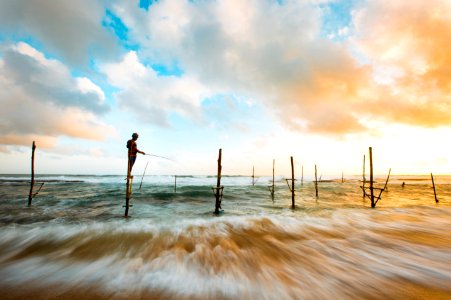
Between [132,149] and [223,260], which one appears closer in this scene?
[223,260]

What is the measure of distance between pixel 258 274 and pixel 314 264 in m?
1.90

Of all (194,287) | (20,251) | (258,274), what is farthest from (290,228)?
(20,251)

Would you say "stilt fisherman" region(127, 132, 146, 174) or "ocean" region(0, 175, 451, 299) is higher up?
"stilt fisherman" region(127, 132, 146, 174)

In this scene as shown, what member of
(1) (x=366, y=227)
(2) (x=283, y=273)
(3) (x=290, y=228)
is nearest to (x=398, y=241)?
(1) (x=366, y=227)

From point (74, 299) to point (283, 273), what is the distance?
477 centimetres

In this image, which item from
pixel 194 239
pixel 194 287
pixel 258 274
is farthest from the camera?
pixel 194 239

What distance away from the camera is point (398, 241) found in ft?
28.3

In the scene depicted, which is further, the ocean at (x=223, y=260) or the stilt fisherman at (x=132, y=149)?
the stilt fisherman at (x=132, y=149)

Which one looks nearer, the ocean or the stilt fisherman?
the ocean

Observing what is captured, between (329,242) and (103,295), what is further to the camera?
(329,242)

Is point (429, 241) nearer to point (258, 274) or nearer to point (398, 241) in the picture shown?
point (398, 241)

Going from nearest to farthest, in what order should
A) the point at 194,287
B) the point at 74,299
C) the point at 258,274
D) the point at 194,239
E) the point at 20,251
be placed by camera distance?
the point at 74,299 → the point at 194,287 → the point at 258,274 → the point at 20,251 → the point at 194,239

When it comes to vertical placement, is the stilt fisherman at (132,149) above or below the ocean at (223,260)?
above

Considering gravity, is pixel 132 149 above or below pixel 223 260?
above
